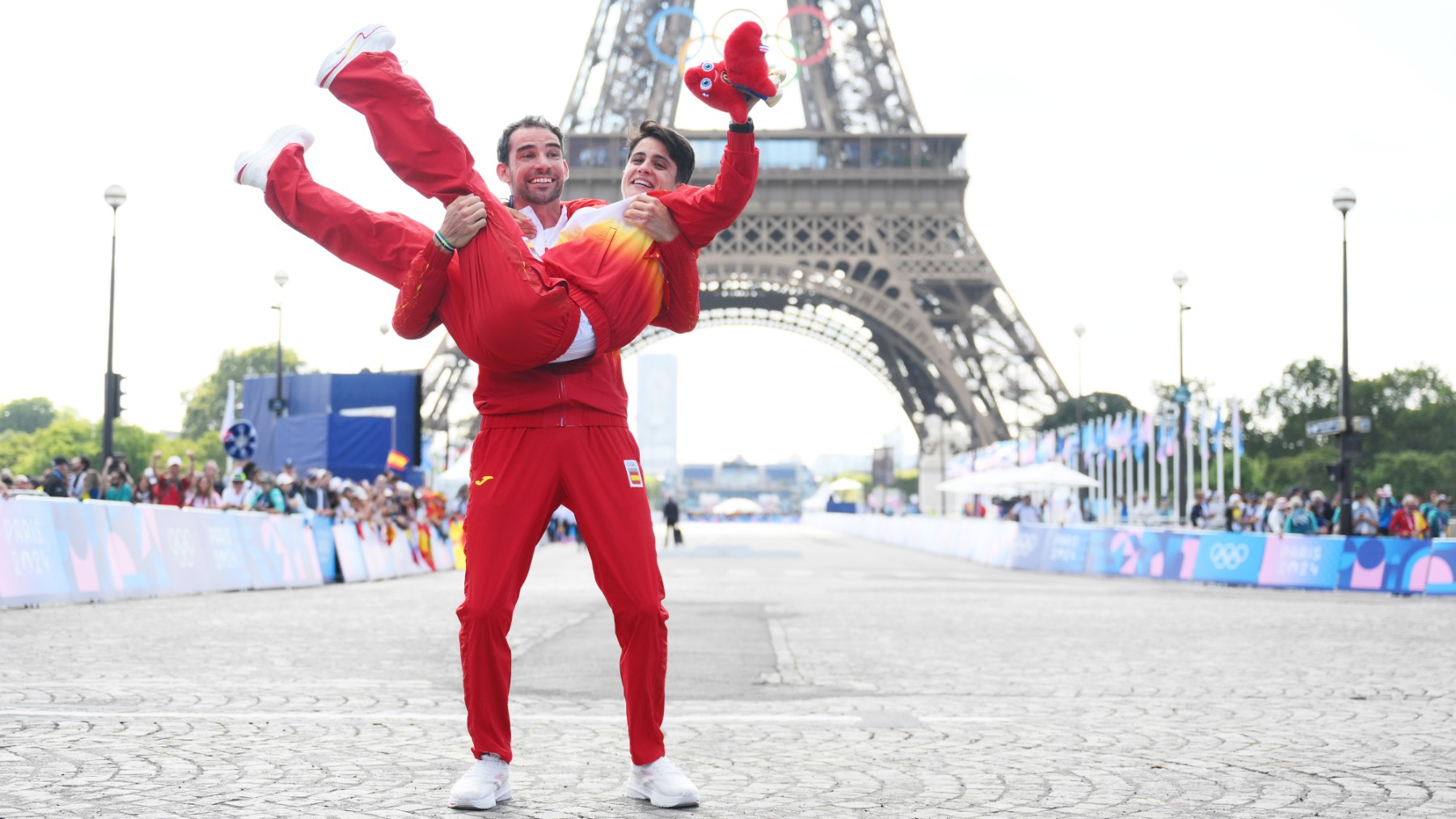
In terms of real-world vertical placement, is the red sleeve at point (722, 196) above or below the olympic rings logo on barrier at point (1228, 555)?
above

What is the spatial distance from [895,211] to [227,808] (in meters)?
48.3

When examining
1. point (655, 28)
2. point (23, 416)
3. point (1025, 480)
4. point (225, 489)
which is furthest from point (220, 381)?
point (225, 489)

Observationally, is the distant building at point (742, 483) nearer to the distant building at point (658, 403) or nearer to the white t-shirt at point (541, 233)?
the distant building at point (658, 403)

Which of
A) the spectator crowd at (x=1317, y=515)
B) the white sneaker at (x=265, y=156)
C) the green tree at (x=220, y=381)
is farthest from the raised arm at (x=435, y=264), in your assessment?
the green tree at (x=220, y=381)

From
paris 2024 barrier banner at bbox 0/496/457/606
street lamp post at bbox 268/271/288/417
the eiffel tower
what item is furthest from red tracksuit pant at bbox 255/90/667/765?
the eiffel tower

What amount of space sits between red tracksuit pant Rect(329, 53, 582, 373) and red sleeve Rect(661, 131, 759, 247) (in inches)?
14.2

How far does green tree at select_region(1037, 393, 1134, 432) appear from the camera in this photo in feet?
221

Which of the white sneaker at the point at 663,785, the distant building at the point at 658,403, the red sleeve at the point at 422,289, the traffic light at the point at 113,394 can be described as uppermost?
the distant building at the point at 658,403

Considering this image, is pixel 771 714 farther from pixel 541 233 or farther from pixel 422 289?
pixel 422 289

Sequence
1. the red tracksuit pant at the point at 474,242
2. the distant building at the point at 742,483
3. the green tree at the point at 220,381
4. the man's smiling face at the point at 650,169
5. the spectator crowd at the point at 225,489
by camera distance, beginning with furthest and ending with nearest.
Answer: the distant building at the point at 742,483
the green tree at the point at 220,381
the spectator crowd at the point at 225,489
the man's smiling face at the point at 650,169
the red tracksuit pant at the point at 474,242

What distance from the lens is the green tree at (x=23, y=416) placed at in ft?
369

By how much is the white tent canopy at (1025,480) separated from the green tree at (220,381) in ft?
205

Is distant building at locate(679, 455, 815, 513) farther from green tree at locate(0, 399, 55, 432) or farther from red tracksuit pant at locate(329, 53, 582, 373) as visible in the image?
red tracksuit pant at locate(329, 53, 582, 373)

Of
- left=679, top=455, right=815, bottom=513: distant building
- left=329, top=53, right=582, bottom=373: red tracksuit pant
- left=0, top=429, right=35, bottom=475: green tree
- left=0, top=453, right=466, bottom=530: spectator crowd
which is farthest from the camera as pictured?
left=679, top=455, right=815, bottom=513: distant building
